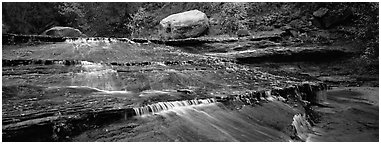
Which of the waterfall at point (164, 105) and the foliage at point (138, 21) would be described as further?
the foliage at point (138, 21)

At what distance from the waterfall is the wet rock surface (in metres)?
0.01

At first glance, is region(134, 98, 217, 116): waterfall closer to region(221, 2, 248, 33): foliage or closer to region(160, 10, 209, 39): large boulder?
region(160, 10, 209, 39): large boulder

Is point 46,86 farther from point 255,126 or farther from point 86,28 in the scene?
point 86,28

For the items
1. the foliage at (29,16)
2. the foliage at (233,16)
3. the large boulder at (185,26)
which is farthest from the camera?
the foliage at (29,16)

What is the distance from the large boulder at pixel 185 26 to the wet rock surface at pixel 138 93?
3.34 m

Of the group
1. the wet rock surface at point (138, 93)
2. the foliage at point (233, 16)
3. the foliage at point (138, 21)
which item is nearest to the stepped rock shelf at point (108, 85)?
the wet rock surface at point (138, 93)

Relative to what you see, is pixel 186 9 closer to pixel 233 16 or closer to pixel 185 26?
pixel 233 16

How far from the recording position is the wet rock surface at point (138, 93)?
3529 mm

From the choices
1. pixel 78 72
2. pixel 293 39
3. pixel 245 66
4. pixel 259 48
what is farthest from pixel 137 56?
pixel 293 39

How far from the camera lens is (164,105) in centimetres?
429

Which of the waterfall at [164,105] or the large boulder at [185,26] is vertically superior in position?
the large boulder at [185,26]

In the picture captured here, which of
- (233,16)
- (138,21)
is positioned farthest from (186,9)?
(233,16)

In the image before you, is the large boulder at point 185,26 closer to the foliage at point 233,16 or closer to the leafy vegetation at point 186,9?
the leafy vegetation at point 186,9

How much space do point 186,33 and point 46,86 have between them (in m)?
7.99
